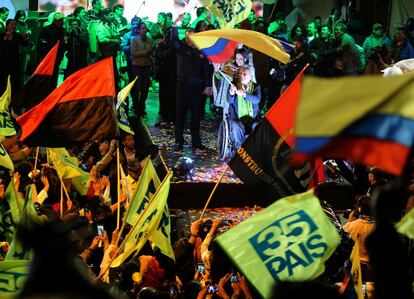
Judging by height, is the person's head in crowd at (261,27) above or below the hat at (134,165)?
above

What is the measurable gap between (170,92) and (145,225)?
10.4 metres

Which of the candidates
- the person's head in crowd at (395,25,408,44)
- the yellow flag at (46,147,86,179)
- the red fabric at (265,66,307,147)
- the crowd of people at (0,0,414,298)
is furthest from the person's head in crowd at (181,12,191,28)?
the red fabric at (265,66,307,147)

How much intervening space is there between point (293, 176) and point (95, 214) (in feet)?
11.0

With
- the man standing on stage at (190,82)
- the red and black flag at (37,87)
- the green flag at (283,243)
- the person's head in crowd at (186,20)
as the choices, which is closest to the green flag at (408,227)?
the green flag at (283,243)

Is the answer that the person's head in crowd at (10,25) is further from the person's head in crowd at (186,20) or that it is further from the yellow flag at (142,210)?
the yellow flag at (142,210)

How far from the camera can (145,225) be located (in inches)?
331

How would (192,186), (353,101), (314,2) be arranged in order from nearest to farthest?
(353,101) → (192,186) → (314,2)

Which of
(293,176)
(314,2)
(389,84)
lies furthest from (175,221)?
(314,2)

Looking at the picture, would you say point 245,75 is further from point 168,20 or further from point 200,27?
point 168,20

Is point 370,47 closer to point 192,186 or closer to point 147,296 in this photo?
point 192,186

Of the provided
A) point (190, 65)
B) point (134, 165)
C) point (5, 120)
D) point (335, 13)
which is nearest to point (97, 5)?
point (190, 65)

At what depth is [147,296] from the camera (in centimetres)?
743

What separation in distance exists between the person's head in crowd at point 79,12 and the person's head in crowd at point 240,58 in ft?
15.1

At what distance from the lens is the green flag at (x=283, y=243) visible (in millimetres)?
6289
